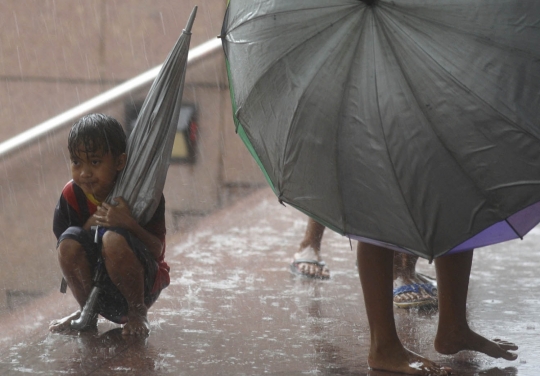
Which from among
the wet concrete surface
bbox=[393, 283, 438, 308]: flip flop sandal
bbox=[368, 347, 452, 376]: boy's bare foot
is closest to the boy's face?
the wet concrete surface

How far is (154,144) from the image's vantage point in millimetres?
3330

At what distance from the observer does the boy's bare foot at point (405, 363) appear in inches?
119

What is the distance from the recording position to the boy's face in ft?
11.0

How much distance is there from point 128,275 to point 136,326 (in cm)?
24

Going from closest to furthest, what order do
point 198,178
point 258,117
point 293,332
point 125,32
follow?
point 258,117 → point 293,332 → point 198,178 → point 125,32

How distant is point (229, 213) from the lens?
6.23 meters

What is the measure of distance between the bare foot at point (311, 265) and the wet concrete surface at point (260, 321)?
0.25ft

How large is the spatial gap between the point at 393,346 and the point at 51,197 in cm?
490

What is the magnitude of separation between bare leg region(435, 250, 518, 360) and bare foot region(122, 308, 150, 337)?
1.17 meters

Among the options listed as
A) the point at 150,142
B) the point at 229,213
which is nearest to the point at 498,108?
the point at 150,142

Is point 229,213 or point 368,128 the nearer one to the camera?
point 368,128

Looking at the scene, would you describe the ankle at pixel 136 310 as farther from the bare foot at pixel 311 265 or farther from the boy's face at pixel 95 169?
the bare foot at pixel 311 265

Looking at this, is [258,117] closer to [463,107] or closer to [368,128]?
[368,128]

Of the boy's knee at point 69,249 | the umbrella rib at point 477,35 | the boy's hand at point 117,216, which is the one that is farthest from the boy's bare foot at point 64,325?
the umbrella rib at point 477,35
